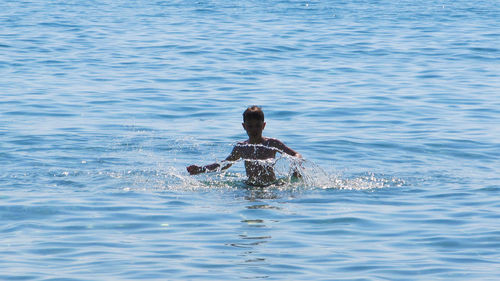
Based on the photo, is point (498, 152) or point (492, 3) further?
point (492, 3)

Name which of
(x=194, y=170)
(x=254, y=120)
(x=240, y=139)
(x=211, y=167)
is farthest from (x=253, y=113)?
(x=240, y=139)

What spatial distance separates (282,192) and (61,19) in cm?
2103

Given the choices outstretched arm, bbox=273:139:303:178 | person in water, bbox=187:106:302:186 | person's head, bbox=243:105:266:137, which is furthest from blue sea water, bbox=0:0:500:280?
person's head, bbox=243:105:266:137

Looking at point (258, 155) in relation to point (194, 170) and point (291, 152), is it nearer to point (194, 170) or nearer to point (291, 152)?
point (291, 152)

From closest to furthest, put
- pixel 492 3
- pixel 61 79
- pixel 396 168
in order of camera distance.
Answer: pixel 396 168
pixel 61 79
pixel 492 3

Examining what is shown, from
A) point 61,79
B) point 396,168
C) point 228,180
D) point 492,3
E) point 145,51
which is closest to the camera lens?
point 228,180

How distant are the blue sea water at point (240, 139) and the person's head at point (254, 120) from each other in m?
0.73

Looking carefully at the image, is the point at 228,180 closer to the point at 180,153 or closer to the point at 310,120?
the point at 180,153

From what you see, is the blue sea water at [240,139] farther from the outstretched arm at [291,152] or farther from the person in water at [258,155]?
the person in water at [258,155]

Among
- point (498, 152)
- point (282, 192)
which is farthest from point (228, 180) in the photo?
point (498, 152)

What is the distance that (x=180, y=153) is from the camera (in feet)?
44.6

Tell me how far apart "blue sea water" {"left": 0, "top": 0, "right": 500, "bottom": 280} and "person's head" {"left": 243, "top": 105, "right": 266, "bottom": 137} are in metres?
0.73

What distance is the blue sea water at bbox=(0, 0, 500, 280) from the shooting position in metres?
8.55

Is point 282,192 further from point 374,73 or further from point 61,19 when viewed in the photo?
point 61,19
